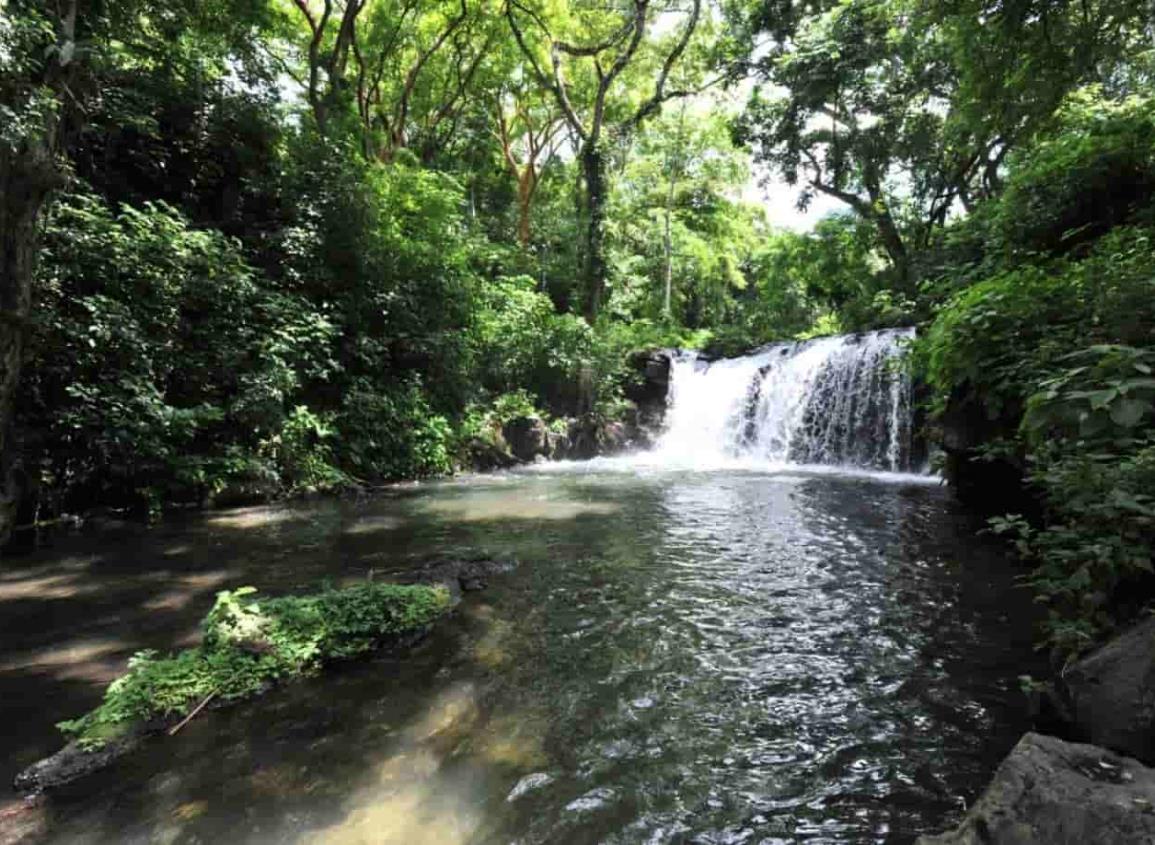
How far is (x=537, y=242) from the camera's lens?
1038 inches

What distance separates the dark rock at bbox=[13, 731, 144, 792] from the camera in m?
2.58

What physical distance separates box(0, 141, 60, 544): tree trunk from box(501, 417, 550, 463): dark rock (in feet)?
29.9

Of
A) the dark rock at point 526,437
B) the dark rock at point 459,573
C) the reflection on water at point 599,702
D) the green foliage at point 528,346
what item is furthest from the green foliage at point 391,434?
the dark rock at point 459,573

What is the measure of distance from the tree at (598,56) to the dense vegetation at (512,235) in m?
0.13

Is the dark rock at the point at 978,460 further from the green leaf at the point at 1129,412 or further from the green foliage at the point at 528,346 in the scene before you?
the green foliage at the point at 528,346

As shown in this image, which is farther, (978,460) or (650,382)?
(650,382)

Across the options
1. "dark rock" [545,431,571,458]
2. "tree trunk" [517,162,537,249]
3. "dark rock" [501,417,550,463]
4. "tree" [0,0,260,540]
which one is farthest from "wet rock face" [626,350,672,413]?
"tree" [0,0,260,540]

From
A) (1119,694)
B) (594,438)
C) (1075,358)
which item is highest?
(1075,358)

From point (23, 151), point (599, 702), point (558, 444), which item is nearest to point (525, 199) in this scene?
point (558, 444)

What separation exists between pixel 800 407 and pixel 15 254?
45.0 feet

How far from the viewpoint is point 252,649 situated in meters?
3.59

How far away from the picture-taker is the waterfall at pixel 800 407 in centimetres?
1305

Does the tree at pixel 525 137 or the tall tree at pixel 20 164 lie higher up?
the tree at pixel 525 137

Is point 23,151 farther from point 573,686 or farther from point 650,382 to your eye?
point 650,382
